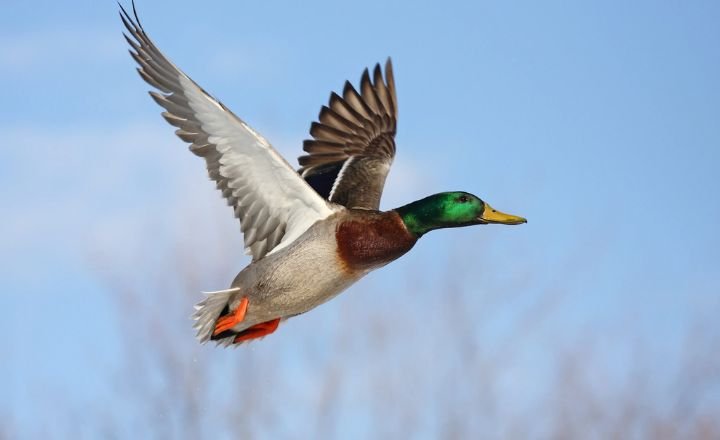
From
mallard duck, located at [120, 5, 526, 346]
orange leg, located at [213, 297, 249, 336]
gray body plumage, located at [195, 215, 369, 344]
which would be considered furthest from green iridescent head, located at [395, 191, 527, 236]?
orange leg, located at [213, 297, 249, 336]

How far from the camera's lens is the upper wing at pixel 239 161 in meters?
8.20

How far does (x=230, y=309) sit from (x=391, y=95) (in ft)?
10.8

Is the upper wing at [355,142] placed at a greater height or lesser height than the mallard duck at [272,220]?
greater

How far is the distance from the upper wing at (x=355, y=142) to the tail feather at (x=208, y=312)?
1487 millimetres

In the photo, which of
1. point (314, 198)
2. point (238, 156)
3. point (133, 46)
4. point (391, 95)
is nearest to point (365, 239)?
point (314, 198)

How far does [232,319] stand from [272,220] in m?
0.76

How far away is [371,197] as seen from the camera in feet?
32.1

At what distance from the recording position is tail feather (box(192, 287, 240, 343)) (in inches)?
343

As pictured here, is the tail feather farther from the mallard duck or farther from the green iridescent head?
the green iridescent head

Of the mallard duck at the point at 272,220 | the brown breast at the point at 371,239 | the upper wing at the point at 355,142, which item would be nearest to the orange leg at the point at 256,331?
the mallard duck at the point at 272,220

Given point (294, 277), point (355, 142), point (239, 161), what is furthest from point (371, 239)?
point (355, 142)

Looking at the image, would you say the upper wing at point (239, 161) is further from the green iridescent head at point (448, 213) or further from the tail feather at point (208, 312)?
the green iridescent head at point (448, 213)

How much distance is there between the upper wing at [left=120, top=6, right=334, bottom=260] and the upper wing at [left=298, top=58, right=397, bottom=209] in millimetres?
1150

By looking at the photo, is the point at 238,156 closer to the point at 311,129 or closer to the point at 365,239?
the point at 365,239
